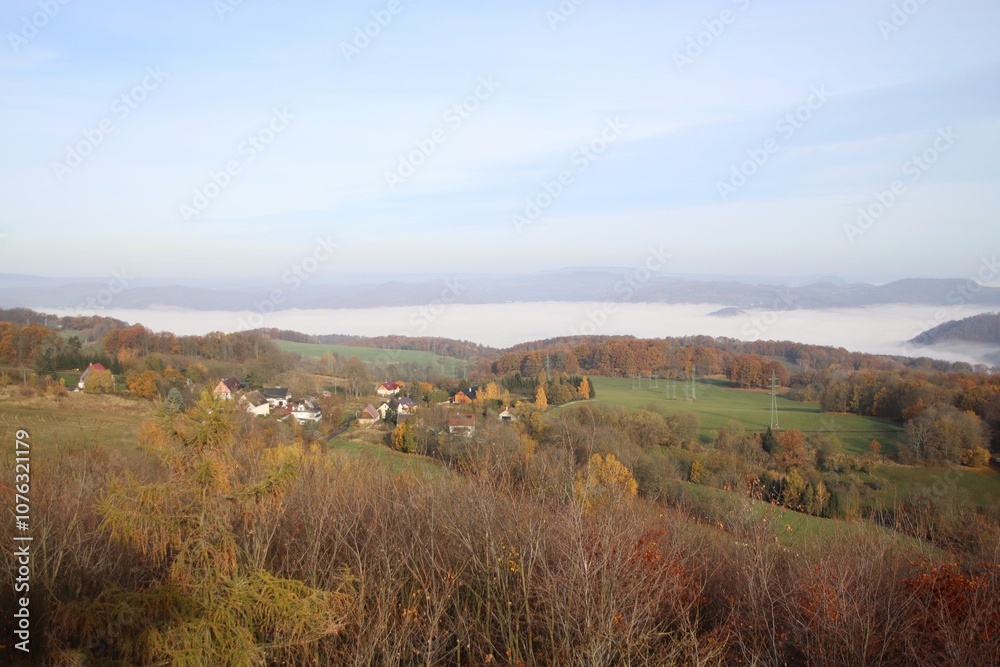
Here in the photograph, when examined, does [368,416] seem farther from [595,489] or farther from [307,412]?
[595,489]

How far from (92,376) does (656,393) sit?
73.0 feet

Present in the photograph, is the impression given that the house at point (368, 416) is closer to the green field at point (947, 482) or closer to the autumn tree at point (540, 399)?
the autumn tree at point (540, 399)

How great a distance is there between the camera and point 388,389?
26281mm

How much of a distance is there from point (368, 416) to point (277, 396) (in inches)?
124

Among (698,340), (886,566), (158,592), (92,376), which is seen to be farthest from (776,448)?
(92,376)

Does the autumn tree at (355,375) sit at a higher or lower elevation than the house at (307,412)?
higher

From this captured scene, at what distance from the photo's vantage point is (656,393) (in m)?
27.8

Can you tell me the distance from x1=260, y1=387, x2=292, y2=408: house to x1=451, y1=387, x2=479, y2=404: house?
5.96 metres

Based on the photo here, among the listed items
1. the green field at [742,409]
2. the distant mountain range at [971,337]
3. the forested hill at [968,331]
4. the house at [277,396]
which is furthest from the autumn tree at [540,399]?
→ the forested hill at [968,331]

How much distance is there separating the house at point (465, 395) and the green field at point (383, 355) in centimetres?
481

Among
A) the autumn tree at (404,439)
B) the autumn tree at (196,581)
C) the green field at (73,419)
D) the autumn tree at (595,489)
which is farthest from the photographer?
the autumn tree at (404,439)

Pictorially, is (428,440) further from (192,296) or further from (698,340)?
(192,296)

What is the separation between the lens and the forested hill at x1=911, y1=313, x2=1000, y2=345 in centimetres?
2022

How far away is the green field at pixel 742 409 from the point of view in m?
19.7
